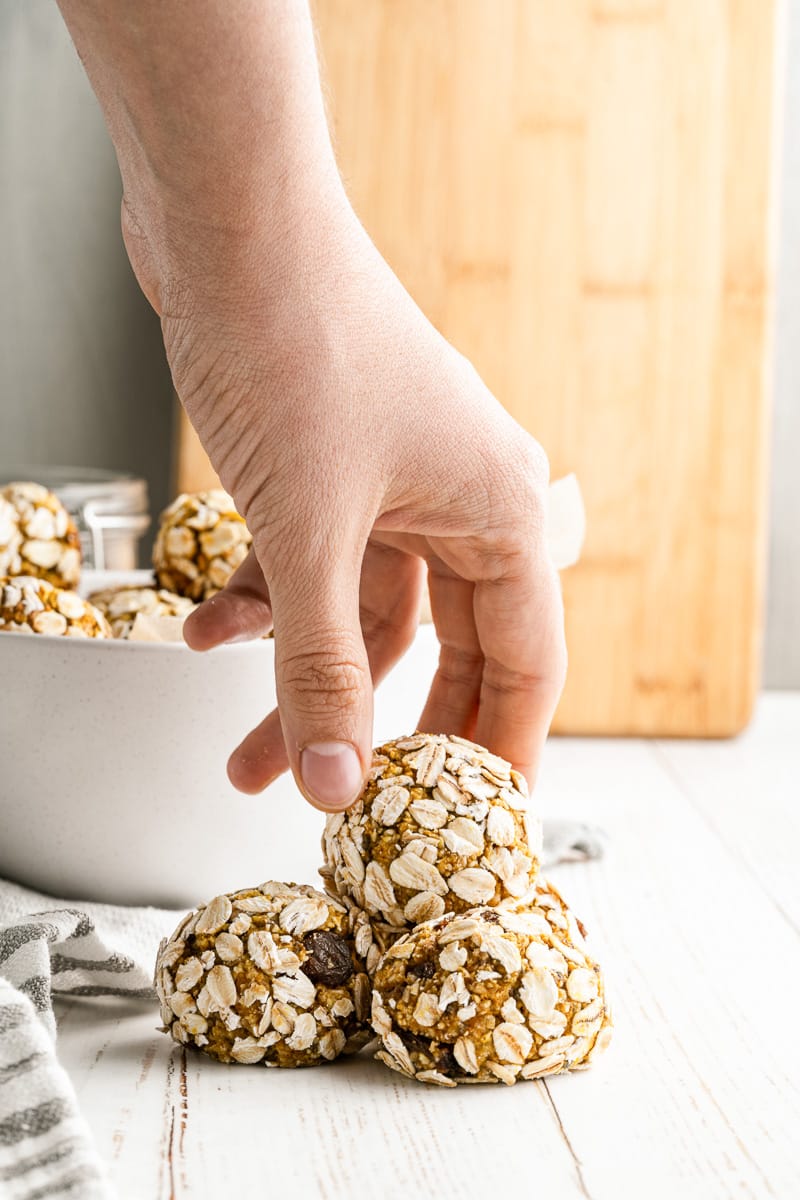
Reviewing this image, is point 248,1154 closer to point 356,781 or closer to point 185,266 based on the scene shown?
point 356,781

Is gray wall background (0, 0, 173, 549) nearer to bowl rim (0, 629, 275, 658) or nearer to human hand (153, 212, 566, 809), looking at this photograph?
bowl rim (0, 629, 275, 658)

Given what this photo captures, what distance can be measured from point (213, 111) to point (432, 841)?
34 centimetres

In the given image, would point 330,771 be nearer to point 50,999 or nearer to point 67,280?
point 50,999

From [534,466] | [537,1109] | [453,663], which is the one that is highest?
[534,466]

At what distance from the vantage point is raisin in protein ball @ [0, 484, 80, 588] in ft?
3.26

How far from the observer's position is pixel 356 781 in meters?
0.63

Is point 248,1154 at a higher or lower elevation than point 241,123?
lower

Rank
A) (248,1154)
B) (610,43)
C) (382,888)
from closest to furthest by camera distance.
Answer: (248,1154), (382,888), (610,43)

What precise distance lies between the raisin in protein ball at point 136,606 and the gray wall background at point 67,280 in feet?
2.67

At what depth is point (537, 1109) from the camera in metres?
0.63

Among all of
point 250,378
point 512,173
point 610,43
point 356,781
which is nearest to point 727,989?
point 356,781

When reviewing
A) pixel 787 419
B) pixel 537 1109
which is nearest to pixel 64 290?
pixel 787 419

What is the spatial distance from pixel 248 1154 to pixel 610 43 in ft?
4.56

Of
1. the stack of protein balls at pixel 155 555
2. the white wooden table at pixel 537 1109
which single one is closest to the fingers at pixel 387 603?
the stack of protein balls at pixel 155 555
